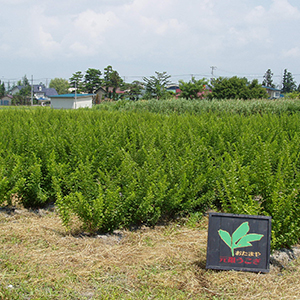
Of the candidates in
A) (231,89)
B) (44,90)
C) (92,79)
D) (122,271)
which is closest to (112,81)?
(92,79)

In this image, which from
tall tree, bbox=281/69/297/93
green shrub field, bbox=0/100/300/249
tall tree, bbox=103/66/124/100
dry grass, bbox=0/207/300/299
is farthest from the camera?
tall tree, bbox=281/69/297/93

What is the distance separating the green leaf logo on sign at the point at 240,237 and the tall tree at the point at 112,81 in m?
62.0

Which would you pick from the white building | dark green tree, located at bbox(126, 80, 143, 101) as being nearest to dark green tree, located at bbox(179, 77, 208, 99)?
dark green tree, located at bbox(126, 80, 143, 101)

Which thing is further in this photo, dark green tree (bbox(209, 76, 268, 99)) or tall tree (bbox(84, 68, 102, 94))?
tall tree (bbox(84, 68, 102, 94))

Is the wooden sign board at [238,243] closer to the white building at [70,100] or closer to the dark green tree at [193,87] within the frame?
the dark green tree at [193,87]

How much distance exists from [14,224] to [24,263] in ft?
4.14

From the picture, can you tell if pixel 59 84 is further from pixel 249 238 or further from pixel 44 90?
pixel 249 238

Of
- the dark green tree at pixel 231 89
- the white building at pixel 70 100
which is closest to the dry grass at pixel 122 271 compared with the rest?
the dark green tree at pixel 231 89

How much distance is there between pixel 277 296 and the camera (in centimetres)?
291

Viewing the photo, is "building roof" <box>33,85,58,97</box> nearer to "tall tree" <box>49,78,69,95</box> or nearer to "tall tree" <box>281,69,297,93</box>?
"tall tree" <box>49,78,69,95</box>

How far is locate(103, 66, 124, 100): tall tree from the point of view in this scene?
2534 inches

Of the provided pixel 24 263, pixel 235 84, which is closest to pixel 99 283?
pixel 24 263

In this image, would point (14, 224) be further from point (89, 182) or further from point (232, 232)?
point (232, 232)

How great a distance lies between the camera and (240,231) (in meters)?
3.29
